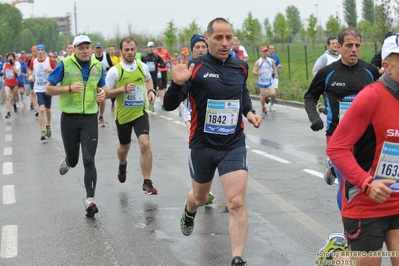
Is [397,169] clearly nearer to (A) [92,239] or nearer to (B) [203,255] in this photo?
(B) [203,255]

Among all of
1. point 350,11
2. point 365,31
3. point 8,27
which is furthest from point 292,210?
point 350,11

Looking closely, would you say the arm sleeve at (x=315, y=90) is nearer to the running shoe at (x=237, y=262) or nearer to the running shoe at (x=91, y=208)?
the running shoe at (x=237, y=262)

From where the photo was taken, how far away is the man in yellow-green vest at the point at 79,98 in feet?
29.0

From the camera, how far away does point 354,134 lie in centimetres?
422

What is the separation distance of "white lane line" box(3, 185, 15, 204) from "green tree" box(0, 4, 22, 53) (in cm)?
7704

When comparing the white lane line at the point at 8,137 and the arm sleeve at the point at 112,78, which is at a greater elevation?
the arm sleeve at the point at 112,78

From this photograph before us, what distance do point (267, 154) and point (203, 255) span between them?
6247 millimetres

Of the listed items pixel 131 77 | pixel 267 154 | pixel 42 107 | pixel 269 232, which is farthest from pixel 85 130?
pixel 42 107

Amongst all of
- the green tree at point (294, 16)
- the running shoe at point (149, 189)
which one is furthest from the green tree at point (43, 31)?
the running shoe at point (149, 189)

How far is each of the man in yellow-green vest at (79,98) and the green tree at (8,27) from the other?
258ft

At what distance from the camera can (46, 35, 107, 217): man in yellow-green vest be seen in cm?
884

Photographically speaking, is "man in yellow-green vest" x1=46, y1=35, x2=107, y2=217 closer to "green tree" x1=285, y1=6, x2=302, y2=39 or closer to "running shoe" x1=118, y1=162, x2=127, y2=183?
"running shoe" x1=118, y1=162, x2=127, y2=183

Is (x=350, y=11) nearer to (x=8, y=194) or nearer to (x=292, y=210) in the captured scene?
(x=8, y=194)

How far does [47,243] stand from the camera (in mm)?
7422
